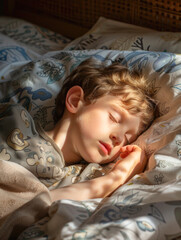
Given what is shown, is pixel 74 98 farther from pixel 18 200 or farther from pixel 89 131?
pixel 18 200

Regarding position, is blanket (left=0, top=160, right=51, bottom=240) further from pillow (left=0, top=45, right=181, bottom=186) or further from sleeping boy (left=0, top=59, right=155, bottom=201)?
pillow (left=0, top=45, right=181, bottom=186)

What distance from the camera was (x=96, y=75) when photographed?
1.30 metres

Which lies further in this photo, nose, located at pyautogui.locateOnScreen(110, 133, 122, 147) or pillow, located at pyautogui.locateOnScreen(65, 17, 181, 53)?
pillow, located at pyautogui.locateOnScreen(65, 17, 181, 53)

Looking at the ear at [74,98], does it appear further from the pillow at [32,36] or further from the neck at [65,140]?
the pillow at [32,36]

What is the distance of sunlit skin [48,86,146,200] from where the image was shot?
111cm

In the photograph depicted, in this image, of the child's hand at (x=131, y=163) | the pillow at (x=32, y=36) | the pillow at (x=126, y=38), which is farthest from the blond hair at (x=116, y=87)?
the pillow at (x=32, y=36)

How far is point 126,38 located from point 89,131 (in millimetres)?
671

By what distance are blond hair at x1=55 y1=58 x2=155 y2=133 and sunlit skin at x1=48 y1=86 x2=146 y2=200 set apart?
0.9 inches

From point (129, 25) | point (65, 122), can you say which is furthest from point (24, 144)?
point (129, 25)

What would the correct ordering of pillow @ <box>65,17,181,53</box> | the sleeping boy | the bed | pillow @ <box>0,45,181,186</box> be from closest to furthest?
the bed < the sleeping boy < pillow @ <box>0,45,181,186</box> < pillow @ <box>65,17,181,53</box>

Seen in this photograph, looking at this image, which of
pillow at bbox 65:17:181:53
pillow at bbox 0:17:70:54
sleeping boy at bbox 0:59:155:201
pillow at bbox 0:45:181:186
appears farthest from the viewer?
pillow at bbox 0:17:70:54

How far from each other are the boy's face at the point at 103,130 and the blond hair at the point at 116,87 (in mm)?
26

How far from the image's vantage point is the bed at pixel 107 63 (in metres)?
0.78

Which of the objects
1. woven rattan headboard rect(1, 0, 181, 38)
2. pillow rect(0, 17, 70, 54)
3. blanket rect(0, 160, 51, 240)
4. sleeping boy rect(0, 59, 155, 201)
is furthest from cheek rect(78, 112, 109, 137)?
pillow rect(0, 17, 70, 54)
